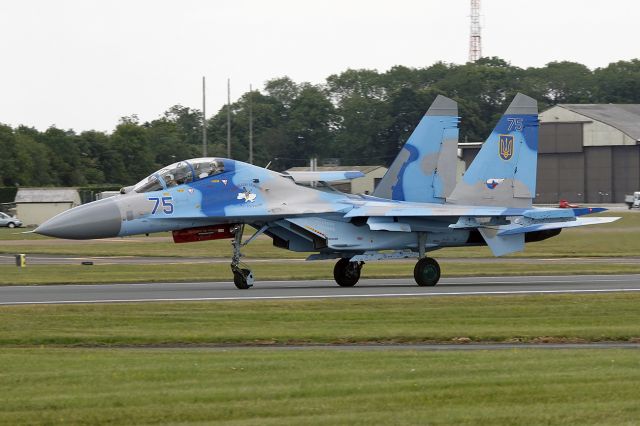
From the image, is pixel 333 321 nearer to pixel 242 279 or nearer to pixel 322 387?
pixel 322 387

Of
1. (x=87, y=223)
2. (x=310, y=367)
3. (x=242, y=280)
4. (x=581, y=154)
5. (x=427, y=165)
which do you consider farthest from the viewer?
(x=581, y=154)

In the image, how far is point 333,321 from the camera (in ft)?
57.8

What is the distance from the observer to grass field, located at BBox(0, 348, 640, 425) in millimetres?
9867

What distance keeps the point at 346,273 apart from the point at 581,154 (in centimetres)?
6494

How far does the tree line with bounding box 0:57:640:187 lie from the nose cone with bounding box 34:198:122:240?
5072cm

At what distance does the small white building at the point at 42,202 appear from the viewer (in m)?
70.4

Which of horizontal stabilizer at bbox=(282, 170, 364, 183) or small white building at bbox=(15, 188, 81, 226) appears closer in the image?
horizontal stabilizer at bbox=(282, 170, 364, 183)

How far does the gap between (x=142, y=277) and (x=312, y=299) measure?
923 centimetres

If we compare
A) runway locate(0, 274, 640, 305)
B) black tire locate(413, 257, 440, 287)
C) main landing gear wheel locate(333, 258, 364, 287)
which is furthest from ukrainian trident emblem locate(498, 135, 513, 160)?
main landing gear wheel locate(333, 258, 364, 287)

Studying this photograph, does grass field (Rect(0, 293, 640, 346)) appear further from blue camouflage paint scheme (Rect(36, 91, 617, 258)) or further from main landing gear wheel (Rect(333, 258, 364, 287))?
main landing gear wheel (Rect(333, 258, 364, 287))

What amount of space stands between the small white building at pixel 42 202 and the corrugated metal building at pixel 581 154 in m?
36.1

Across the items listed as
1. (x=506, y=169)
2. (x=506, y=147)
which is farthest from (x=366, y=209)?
(x=506, y=147)

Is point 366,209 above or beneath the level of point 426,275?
above

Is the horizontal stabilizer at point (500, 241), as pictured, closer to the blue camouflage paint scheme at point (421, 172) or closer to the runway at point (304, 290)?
the runway at point (304, 290)
